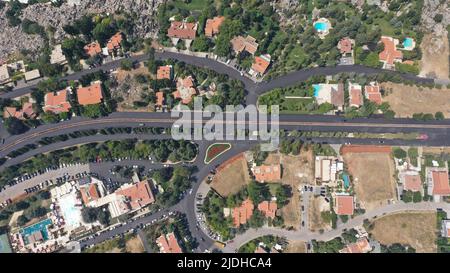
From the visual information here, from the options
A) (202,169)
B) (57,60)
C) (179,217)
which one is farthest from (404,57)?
(57,60)

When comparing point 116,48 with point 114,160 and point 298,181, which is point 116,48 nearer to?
point 114,160

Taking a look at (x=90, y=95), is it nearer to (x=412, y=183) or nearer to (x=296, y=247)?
(x=296, y=247)

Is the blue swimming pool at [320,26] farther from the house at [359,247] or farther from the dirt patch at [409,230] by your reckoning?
the house at [359,247]

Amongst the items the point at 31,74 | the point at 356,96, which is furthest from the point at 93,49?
the point at 356,96

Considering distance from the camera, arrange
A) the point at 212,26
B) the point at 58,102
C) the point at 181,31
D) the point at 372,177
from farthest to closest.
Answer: the point at 212,26
the point at 181,31
the point at 58,102
the point at 372,177

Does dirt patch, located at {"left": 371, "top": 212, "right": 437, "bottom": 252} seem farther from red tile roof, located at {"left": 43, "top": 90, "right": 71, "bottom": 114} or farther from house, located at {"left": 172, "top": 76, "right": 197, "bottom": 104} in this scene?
red tile roof, located at {"left": 43, "top": 90, "right": 71, "bottom": 114}

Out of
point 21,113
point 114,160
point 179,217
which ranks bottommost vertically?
point 179,217
